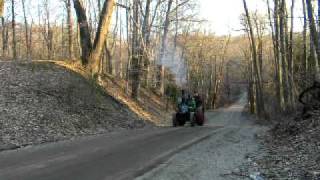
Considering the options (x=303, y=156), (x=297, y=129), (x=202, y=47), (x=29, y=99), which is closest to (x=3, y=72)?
(x=29, y=99)

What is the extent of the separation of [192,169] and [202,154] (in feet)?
8.17

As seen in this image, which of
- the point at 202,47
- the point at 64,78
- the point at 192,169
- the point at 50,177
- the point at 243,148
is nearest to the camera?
the point at 50,177

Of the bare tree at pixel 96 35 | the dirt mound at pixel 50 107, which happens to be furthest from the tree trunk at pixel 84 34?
the dirt mound at pixel 50 107

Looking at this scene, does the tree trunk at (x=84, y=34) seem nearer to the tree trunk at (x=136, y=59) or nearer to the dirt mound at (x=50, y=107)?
the dirt mound at (x=50, y=107)

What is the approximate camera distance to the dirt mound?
1638 centimetres

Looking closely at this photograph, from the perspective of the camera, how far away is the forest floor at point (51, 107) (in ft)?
53.4

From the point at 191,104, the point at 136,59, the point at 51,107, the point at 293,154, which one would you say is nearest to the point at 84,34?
the point at 191,104

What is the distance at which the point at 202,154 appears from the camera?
1306 cm

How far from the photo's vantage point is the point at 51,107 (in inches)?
780

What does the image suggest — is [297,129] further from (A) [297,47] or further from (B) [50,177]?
(A) [297,47]

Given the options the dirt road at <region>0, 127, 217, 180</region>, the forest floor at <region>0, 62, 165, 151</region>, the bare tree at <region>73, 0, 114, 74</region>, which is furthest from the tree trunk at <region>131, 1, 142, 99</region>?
the dirt road at <region>0, 127, 217, 180</region>

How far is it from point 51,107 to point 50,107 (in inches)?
3.2

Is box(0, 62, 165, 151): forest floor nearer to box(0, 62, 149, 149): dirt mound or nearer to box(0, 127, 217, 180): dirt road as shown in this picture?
box(0, 62, 149, 149): dirt mound

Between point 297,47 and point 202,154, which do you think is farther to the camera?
point 297,47
